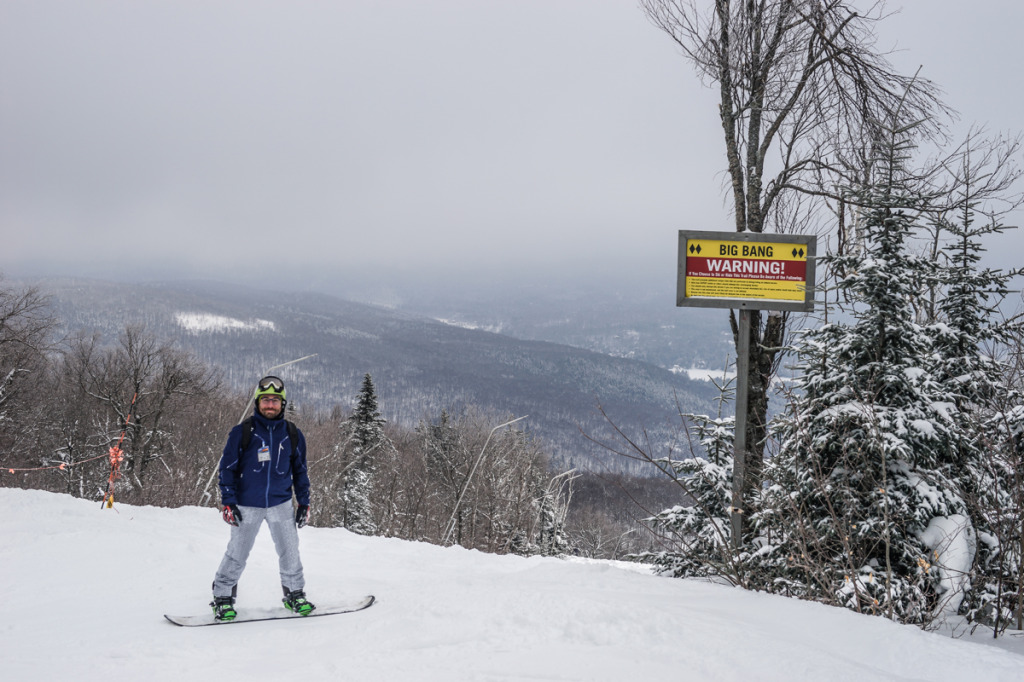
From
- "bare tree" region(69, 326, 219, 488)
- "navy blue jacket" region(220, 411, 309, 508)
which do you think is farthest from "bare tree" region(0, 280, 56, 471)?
"navy blue jacket" region(220, 411, 309, 508)

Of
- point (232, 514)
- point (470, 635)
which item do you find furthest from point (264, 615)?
point (470, 635)

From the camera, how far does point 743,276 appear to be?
656 centimetres

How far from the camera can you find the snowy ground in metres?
3.20

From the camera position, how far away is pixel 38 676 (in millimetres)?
3309

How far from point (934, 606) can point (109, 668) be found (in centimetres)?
584

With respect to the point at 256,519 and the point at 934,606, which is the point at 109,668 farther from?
the point at 934,606

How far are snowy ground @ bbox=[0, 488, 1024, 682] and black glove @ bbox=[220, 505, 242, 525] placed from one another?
0.79 m

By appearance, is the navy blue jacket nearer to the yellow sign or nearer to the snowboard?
the snowboard

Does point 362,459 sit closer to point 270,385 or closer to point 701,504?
point 701,504

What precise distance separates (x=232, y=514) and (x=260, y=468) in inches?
15.8

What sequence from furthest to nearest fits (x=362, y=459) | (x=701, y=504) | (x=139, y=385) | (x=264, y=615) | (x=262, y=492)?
(x=362, y=459)
(x=139, y=385)
(x=701, y=504)
(x=262, y=492)
(x=264, y=615)

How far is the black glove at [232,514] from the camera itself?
15.5ft

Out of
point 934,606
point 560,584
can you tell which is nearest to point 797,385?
point 934,606

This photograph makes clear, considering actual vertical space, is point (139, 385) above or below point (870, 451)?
below
